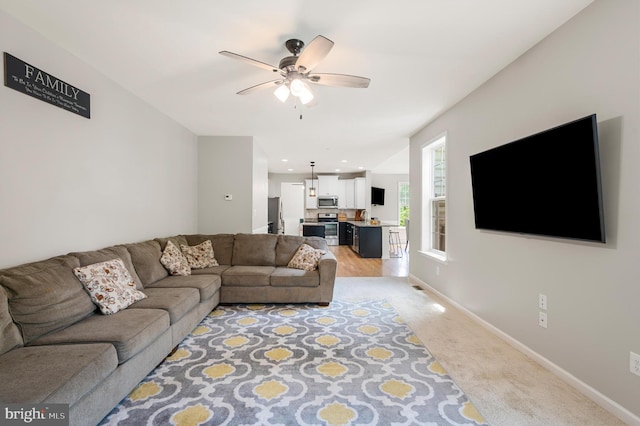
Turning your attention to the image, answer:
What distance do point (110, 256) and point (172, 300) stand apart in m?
0.71

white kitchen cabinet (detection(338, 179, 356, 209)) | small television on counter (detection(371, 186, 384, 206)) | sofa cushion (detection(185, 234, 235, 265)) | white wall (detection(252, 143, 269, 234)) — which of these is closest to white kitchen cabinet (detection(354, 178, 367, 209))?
white kitchen cabinet (detection(338, 179, 356, 209))

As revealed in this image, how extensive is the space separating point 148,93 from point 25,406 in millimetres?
3058

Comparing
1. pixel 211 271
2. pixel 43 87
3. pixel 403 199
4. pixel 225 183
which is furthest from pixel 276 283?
pixel 403 199

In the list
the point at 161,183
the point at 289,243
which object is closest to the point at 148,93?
the point at 161,183

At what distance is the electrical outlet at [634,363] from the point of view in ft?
5.42

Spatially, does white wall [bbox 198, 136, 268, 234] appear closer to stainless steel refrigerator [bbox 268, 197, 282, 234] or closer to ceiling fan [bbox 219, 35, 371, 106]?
ceiling fan [bbox 219, 35, 371, 106]

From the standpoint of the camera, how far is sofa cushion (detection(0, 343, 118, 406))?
128cm

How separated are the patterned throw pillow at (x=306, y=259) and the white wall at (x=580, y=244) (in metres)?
1.94

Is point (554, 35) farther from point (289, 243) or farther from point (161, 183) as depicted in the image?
point (161, 183)

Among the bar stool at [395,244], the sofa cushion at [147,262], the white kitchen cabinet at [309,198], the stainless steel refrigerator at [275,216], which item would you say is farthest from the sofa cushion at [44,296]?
the white kitchen cabinet at [309,198]

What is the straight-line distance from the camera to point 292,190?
1019 centimetres

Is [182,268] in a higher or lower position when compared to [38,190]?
lower


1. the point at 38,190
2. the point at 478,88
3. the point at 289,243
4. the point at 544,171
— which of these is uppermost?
the point at 478,88

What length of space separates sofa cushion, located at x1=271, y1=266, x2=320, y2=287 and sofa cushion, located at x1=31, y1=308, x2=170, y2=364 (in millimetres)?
1600
